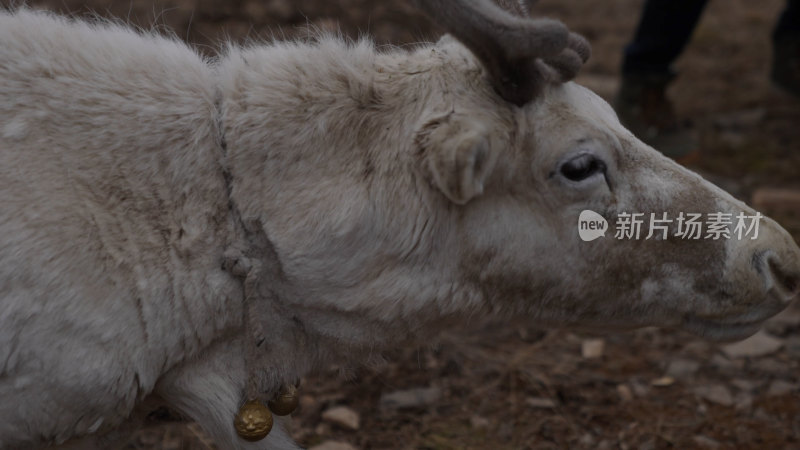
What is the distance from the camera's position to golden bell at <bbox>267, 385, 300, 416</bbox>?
8.79 ft

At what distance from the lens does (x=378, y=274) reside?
2.54 m

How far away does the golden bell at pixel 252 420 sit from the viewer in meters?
2.52

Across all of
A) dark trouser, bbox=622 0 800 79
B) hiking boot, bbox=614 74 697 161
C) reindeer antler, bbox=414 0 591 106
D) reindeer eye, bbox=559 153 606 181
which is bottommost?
reindeer eye, bbox=559 153 606 181

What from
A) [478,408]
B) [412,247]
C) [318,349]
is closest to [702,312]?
[412,247]

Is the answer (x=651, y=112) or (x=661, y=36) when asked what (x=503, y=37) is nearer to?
(x=661, y=36)

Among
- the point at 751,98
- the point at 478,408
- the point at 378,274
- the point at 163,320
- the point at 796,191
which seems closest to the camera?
the point at 163,320

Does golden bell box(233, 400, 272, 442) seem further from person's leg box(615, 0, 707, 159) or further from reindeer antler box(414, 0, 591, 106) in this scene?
person's leg box(615, 0, 707, 159)

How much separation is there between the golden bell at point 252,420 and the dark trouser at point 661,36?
4128 millimetres

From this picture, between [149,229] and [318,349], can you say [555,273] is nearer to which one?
[318,349]

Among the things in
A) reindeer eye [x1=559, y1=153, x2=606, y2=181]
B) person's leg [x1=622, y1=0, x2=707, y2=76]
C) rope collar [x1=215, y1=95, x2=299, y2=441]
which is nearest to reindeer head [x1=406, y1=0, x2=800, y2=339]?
reindeer eye [x1=559, y1=153, x2=606, y2=181]

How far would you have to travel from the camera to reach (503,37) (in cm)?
238

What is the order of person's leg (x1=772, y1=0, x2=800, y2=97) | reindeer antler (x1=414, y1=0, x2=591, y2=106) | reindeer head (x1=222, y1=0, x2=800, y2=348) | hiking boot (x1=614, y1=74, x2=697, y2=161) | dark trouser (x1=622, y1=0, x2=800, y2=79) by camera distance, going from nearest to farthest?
reindeer antler (x1=414, y1=0, x2=591, y2=106) → reindeer head (x1=222, y1=0, x2=800, y2=348) → dark trouser (x1=622, y1=0, x2=800, y2=79) → hiking boot (x1=614, y1=74, x2=697, y2=161) → person's leg (x1=772, y1=0, x2=800, y2=97)

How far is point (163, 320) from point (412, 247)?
0.69 meters

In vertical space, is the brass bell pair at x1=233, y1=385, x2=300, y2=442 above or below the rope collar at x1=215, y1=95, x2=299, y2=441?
below
